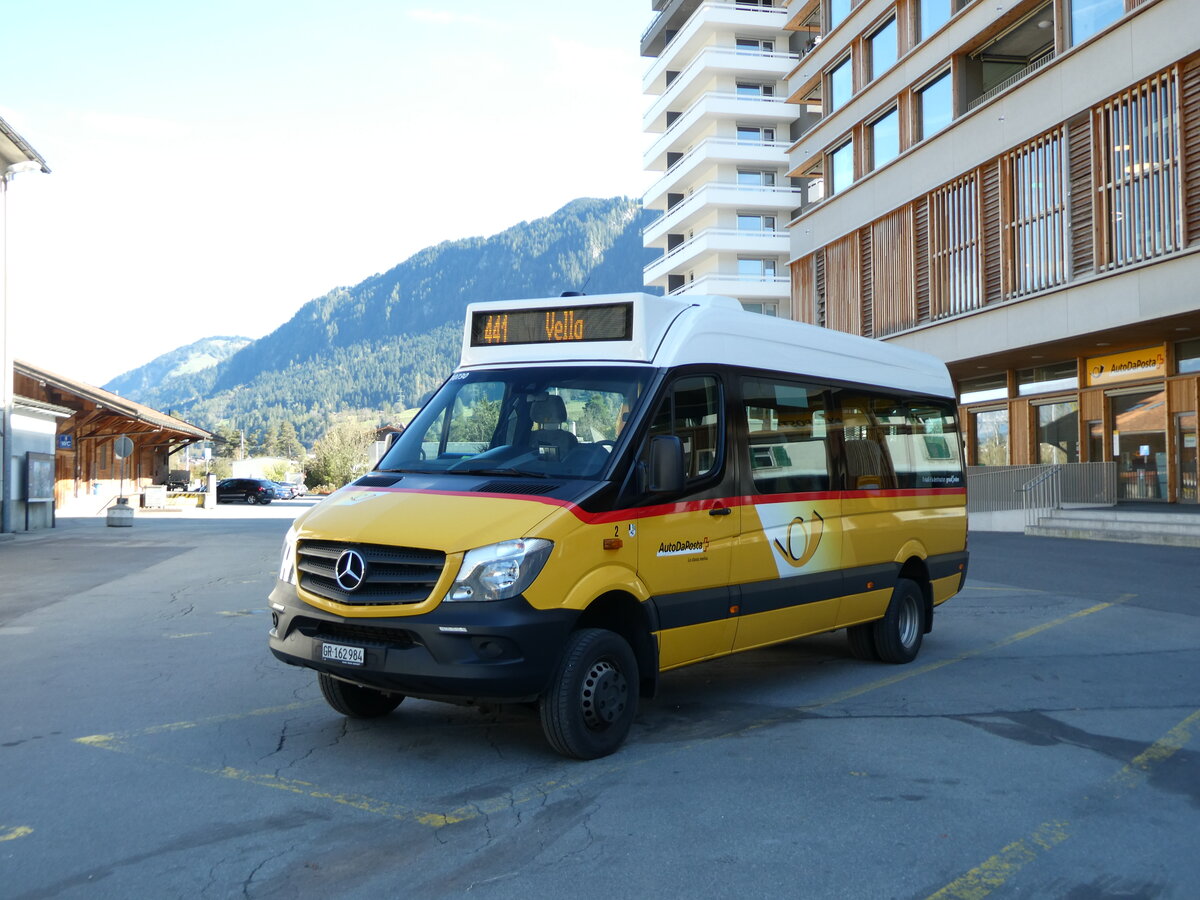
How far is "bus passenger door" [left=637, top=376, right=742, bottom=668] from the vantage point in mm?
5961

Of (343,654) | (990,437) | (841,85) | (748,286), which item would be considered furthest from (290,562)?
(748,286)

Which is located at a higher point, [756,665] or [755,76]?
[755,76]

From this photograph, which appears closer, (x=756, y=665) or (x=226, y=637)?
(x=756, y=665)

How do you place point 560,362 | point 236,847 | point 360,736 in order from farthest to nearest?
point 560,362 → point 360,736 → point 236,847

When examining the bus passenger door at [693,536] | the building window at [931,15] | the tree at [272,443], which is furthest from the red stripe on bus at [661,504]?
the tree at [272,443]

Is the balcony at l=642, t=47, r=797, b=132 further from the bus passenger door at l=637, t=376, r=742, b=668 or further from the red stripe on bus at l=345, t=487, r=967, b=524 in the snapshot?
the bus passenger door at l=637, t=376, r=742, b=668

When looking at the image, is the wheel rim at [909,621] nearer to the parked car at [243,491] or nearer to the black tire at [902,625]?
the black tire at [902,625]

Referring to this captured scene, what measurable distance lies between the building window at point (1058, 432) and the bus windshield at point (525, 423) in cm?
2538

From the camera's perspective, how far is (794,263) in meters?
39.7

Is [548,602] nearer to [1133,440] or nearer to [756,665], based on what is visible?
[756,665]

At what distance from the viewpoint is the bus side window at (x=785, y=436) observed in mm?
6871

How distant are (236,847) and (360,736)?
1800 mm

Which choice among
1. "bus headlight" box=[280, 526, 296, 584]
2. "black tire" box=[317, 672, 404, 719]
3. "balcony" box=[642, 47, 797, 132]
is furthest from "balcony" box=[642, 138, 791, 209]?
"bus headlight" box=[280, 526, 296, 584]

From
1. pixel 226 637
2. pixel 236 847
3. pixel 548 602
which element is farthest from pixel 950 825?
pixel 226 637
